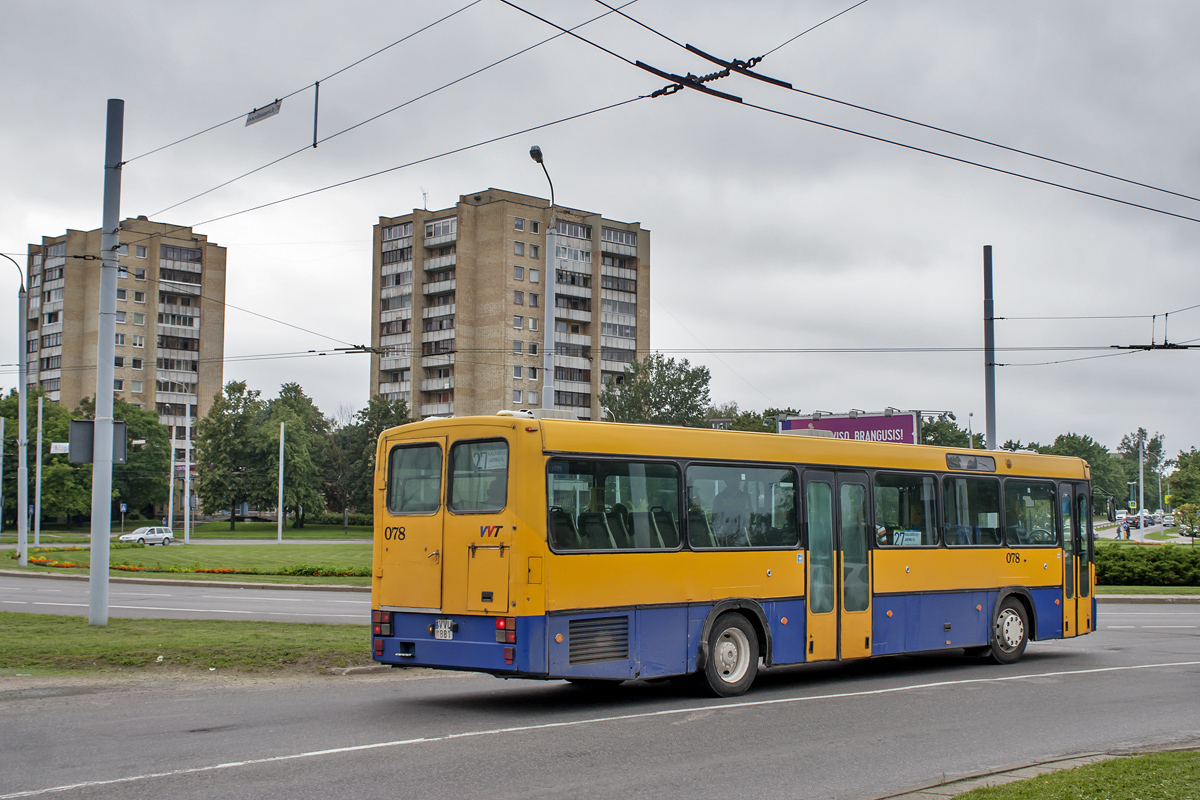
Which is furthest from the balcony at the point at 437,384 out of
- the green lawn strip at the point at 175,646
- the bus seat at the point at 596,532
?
the bus seat at the point at 596,532

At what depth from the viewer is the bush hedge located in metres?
32.0

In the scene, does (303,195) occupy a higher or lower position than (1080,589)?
higher

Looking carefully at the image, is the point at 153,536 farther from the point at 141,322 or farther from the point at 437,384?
the point at 141,322

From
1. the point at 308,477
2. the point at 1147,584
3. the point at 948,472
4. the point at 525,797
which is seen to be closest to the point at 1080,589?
the point at 948,472

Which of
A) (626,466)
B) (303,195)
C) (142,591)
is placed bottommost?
(142,591)

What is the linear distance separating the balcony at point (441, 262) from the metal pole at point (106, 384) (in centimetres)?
8512

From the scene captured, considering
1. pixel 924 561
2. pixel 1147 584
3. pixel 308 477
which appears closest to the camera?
pixel 924 561

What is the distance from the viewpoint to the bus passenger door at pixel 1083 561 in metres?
16.6

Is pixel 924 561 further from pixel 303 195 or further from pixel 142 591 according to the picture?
pixel 142 591

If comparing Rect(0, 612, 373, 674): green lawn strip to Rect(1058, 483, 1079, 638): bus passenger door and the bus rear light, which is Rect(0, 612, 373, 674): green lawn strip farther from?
Rect(1058, 483, 1079, 638): bus passenger door

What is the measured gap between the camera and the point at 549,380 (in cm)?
1889

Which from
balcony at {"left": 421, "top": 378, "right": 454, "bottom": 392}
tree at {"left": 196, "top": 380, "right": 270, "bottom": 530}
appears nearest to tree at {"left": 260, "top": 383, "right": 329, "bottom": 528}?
tree at {"left": 196, "top": 380, "right": 270, "bottom": 530}

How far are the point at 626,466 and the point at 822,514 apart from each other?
3.08 m

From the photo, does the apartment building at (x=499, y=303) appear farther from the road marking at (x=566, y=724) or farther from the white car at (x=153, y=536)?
the road marking at (x=566, y=724)
